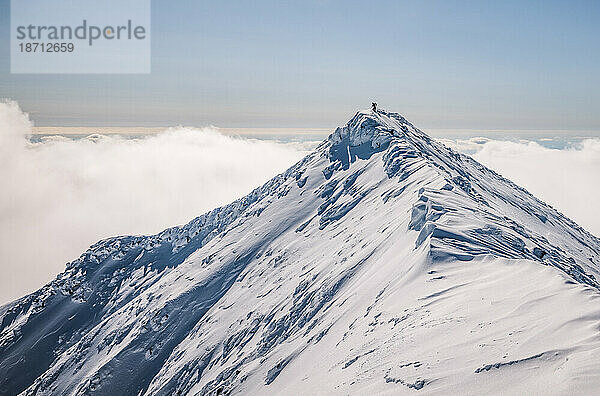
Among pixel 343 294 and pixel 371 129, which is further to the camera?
pixel 371 129

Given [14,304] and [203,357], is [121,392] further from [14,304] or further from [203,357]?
[14,304]

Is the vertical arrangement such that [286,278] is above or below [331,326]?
below

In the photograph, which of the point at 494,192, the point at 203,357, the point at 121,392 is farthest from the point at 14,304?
the point at 494,192

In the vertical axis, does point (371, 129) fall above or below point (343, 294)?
above

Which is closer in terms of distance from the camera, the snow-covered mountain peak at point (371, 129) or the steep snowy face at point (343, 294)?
the steep snowy face at point (343, 294)

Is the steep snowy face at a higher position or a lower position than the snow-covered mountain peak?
lower

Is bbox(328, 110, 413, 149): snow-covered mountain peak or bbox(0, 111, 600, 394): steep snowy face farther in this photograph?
bbox(328, 110, 413, 149): snow-covered mountain peak

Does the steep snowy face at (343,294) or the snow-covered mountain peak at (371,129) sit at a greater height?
the snow-covered mountain peak at (371,129)

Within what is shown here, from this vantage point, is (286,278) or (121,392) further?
(121,392)
